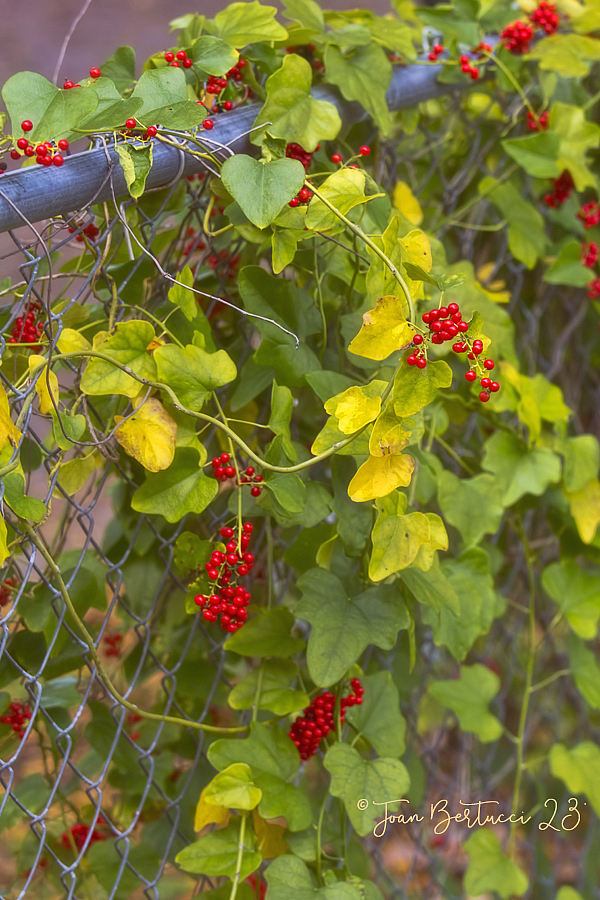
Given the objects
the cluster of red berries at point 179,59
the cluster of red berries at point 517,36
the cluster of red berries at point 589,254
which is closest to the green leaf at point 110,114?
the cluster of red berries at point 179,59

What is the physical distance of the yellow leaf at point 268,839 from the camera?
74cm

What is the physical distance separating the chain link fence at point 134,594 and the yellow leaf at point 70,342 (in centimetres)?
2

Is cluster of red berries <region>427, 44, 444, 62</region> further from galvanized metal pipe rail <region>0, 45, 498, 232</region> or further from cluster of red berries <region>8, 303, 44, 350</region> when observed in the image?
cluster of red berries <region>8, 303, 44, 350</region>

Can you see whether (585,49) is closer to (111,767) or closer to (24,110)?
(24,110)

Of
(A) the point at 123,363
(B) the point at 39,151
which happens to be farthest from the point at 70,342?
(B) the point at 39,151

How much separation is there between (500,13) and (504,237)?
0.33m

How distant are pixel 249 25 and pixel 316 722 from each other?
729 mm

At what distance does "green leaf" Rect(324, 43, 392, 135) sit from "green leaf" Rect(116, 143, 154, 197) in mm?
282

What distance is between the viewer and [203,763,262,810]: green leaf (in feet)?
2.23

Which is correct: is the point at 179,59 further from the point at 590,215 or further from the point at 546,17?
the point at 590,215

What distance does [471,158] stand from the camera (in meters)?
1.07

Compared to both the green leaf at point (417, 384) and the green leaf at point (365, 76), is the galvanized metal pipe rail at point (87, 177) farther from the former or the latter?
the green leaf at point (417, 384)

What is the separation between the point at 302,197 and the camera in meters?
0.64

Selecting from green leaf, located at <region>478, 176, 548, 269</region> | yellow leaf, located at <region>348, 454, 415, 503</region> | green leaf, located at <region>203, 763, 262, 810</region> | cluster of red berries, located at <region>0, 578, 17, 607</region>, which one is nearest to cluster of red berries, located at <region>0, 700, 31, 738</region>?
cluster of red berries, located at <region>0, 578, 17, 607</region>
